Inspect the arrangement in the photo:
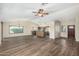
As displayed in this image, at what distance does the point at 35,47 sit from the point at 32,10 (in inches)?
31.2

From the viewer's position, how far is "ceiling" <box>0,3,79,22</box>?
300 cm

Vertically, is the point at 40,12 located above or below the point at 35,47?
above

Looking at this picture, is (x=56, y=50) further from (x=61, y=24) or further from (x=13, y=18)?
(x=13, y=18)

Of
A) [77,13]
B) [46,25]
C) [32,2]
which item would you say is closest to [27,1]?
[32,2]

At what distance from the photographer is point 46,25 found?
3.16 metres

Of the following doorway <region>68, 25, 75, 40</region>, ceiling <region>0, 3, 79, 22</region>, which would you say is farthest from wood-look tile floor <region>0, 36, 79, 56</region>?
ceiling <region>0, 3, 79, 22</region>

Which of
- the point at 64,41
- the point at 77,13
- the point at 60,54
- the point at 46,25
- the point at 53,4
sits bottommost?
the point at 60,54

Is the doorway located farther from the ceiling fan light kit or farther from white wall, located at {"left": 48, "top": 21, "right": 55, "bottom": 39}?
the ceiling fan light kit

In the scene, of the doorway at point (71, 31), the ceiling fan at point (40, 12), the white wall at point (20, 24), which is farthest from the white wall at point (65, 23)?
the white wall at point (20, 24)

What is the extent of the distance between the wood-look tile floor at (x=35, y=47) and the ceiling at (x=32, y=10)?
47cm

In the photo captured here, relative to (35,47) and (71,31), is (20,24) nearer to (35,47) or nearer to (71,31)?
(35,47)

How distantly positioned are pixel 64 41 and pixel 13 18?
1.21m

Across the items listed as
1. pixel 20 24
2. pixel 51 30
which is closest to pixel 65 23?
pixel 51 30

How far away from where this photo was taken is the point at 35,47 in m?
3.10
